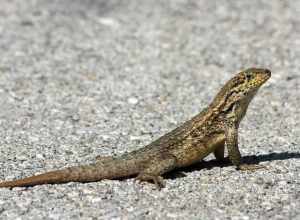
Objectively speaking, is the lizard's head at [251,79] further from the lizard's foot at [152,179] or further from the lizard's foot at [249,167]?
the lizard's foot at [152,179]

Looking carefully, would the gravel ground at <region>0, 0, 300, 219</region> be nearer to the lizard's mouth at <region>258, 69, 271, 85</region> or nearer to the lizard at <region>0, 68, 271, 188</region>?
the lizard at <region>0, 68, 271, 188</region>

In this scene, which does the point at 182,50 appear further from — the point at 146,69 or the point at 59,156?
the point at 59,156

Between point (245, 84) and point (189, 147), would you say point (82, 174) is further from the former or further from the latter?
point (245, 84)

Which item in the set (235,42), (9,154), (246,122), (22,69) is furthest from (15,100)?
(235,42)

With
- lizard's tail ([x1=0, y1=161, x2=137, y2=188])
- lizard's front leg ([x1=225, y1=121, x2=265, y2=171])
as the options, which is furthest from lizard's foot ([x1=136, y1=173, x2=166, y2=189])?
lizard's front leg ([x1=225, y1=121, x2=265, y2=171])

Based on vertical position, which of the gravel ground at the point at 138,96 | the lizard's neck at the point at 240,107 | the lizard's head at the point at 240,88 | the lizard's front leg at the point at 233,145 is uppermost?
the lizard's head at the point at 240,88

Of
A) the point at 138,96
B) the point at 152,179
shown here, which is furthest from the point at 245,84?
the point at 138,96

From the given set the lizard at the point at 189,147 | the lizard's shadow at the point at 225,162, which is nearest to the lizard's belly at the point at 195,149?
the lizard at the point at 189,147
